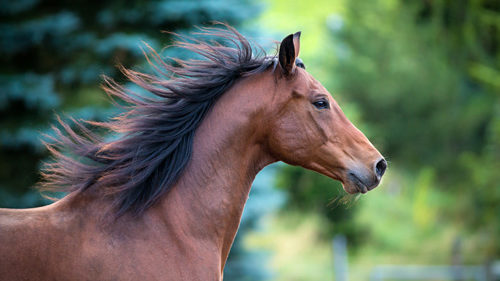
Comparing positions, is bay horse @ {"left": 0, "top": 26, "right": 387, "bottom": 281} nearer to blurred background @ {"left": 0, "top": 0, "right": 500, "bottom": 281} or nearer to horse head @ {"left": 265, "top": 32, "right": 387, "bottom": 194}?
horse head @ {"left": 265, "top": 32, "right": 387, "bottom": 194}

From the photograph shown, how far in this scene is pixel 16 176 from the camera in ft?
31.3

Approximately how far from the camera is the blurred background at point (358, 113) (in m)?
9.09

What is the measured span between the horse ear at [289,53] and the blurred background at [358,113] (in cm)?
406

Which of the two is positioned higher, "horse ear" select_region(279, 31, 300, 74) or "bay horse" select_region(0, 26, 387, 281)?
"horse ear" select_region(279, 31, 300, 74)

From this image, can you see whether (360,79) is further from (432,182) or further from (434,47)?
(432,182)

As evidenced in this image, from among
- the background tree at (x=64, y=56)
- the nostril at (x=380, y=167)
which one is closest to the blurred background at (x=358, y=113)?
the background tree at (x=64, y=56)

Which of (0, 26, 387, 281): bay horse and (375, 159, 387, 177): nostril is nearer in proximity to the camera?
(0, 26, 387, 281): bay horse

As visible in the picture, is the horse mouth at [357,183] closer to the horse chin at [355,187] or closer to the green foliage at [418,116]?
the horse chin at [355,187]

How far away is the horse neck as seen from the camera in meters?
2.87

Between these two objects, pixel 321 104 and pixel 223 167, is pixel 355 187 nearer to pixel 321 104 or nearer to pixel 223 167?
pixel 321 104

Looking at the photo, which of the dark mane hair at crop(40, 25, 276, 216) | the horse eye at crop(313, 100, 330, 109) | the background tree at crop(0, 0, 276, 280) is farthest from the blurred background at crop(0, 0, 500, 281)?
the dark mane hair at crop(40, 25, 276, 216)

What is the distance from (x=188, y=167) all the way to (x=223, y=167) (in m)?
0.20

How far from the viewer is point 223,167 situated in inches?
116

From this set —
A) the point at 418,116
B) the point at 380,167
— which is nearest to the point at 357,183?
the point at 380,167
